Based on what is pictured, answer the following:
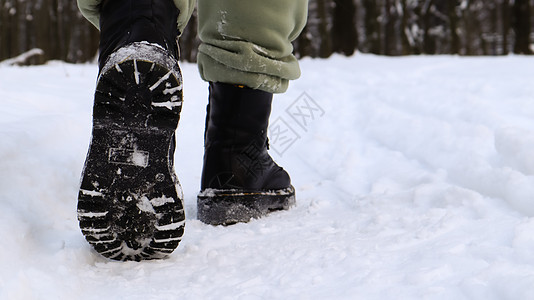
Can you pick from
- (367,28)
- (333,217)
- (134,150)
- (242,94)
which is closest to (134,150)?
(134,150)

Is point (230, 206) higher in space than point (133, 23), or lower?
lower

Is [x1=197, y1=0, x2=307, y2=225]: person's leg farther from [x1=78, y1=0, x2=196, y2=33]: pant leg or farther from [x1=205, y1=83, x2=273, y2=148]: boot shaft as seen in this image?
[x1=78, y1=0, x2=196, y2=33]: pant leg

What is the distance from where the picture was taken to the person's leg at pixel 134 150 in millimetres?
853

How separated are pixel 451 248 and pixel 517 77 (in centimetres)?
234

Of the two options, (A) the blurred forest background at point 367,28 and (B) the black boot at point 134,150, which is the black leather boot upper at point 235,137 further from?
(A) the blurred forest background at point 367,28

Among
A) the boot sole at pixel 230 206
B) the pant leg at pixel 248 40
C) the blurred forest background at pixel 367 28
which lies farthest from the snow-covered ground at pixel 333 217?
the blurred forest background at pixel 367 28

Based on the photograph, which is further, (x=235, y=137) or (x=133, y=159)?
(x=235, y=137)

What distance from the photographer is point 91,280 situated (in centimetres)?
81

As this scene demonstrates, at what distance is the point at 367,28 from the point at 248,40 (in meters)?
6.93

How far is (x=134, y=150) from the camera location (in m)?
0.88

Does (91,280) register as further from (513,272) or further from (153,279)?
(513,272)

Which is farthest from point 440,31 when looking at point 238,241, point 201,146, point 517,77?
→ point 238,241

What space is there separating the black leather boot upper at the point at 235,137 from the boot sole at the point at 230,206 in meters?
0.02

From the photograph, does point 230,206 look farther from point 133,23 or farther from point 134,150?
point 133,23
